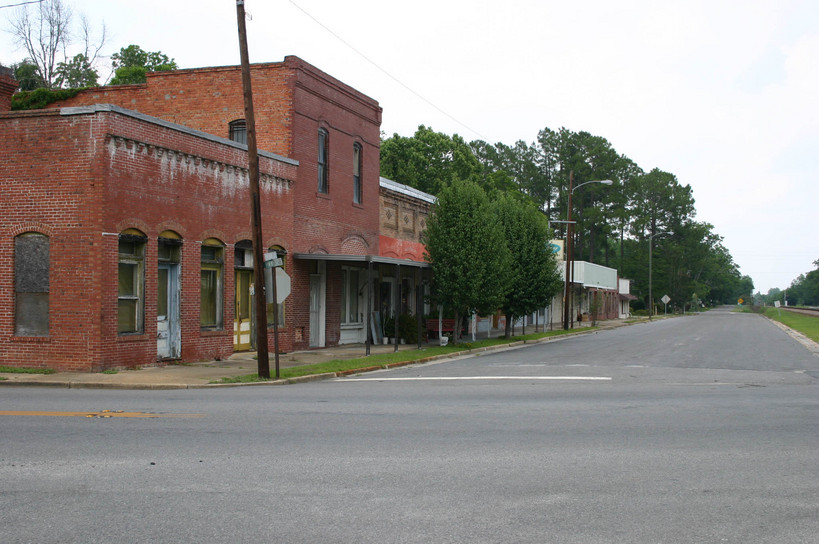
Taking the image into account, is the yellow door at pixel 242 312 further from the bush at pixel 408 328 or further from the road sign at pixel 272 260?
the bush at pixel 408 328

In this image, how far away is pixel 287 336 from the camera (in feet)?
76.8

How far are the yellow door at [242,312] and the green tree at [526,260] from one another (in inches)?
533

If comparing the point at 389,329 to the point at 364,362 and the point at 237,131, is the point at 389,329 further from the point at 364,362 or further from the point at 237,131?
the point at 237,131

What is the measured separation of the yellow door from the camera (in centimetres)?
2165

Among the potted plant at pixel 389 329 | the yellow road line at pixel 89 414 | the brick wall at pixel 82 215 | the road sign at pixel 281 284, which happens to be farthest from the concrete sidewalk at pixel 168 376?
the potted plant at pixel 389 329

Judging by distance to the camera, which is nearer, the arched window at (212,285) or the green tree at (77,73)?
the arched window at (212,285)

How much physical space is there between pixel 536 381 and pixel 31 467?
11246 millimetres

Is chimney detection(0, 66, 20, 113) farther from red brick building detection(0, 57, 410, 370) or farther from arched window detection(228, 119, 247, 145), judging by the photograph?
arched window detection(228, 119, 247, 145)

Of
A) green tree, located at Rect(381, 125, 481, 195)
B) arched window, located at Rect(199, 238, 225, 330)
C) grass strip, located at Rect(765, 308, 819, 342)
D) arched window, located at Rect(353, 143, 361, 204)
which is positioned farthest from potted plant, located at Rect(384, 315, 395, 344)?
green tree, located at Rect(381, 125, 481, 195)

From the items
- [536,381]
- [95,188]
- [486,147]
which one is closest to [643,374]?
[536,381]

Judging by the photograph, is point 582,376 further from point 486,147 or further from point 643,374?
point 486,147

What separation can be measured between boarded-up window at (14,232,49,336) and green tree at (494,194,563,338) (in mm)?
19796

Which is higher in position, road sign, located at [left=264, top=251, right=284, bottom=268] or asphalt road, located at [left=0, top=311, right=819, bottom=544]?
road sign, located at [left=264, top=251, right=284, bottom=268]

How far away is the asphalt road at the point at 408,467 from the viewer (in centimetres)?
546
